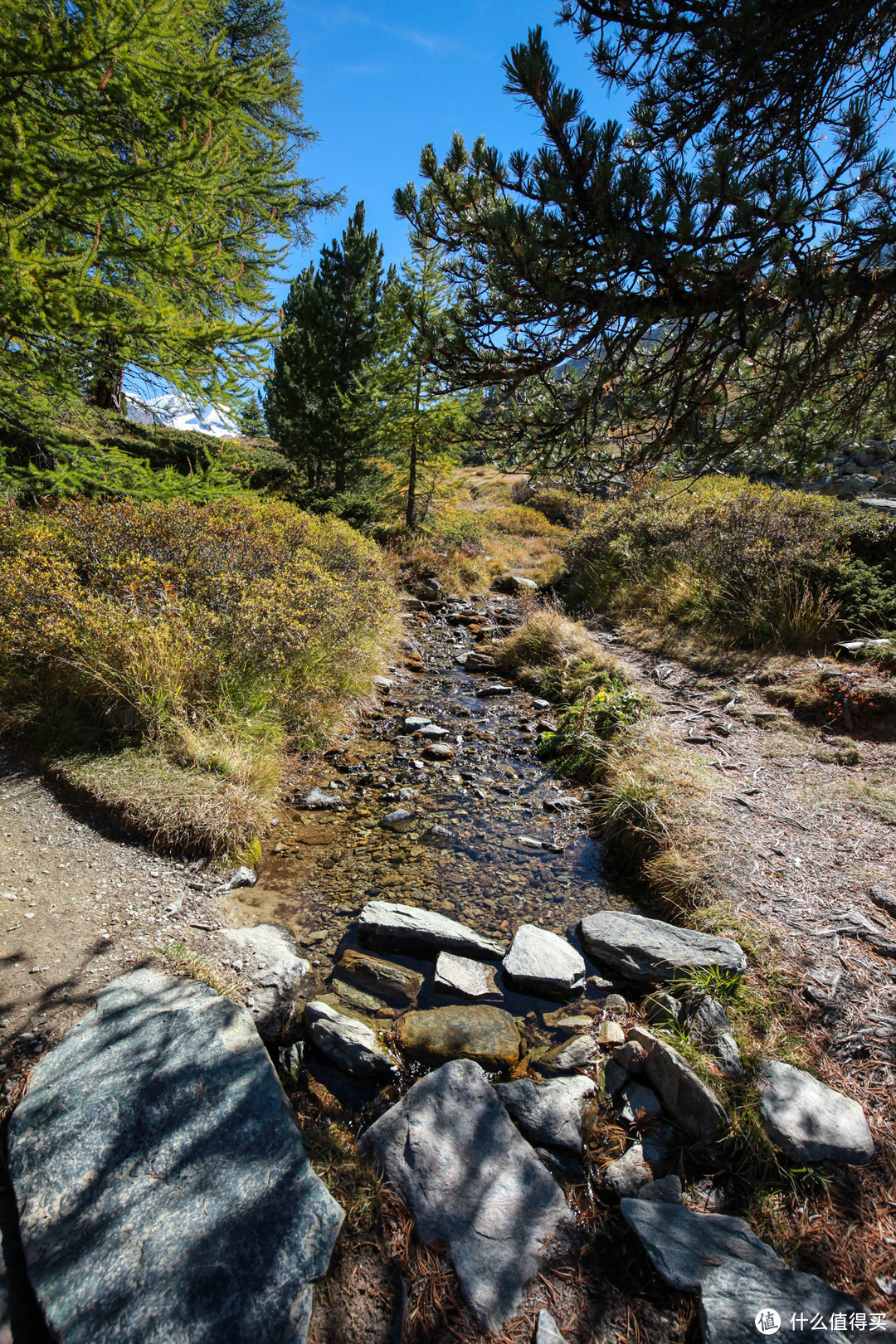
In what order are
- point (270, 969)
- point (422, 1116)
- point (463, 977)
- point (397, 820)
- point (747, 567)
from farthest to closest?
1. point (747, 567)
2. point (397, 820)
3. point (463, 977)
4. point (270, 969)
5. point (422, 1116)

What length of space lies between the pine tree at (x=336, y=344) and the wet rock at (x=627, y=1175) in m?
14.3

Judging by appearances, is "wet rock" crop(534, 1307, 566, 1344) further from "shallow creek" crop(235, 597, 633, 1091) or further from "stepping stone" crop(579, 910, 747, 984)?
"stepping stone" crop(579, 910, 747, 984)

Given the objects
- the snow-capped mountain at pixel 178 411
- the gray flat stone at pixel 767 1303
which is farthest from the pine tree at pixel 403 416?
the gray flat stone at pixel 767 1303

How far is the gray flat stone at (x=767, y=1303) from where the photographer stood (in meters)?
1.79

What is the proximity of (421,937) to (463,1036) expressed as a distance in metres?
0.76

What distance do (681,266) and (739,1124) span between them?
3.85 meters

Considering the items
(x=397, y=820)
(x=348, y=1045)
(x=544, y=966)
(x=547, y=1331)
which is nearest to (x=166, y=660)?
(x=397, y=820)

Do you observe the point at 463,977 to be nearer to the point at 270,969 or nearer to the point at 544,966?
the point at 544,966

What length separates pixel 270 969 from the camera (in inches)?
133

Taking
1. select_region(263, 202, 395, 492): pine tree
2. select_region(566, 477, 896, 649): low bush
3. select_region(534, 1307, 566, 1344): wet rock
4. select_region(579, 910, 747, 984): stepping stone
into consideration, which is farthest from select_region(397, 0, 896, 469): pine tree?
select_region(263, 202, 395, 492): pine tree

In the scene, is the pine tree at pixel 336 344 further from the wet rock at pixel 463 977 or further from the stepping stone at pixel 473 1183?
the stepping stone at pixel 473 1183

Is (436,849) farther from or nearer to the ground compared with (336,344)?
nearer to the ground

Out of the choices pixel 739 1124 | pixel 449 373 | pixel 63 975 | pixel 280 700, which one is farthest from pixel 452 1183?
pixel 280 700

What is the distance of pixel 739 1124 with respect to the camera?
8.41 feet
